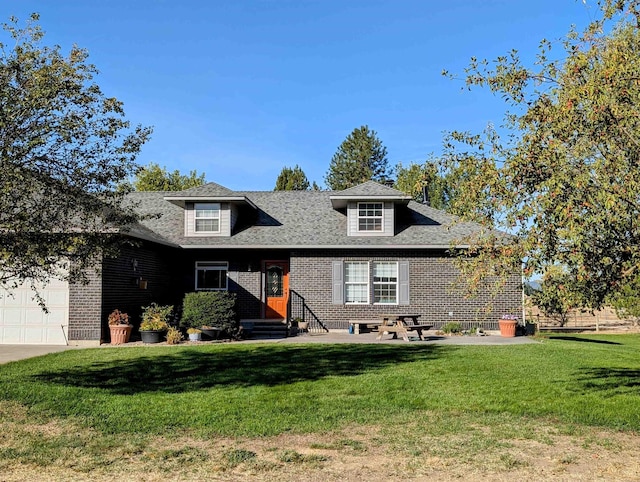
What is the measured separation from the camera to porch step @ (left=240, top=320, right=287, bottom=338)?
19922mm

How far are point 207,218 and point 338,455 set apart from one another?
16.7m

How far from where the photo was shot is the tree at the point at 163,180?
1850 inches

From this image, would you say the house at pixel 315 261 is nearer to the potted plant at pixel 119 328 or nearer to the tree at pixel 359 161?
the potted plant at pixel 119 328

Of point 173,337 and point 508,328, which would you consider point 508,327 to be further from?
point 173,337

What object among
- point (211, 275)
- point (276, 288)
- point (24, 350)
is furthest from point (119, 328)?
point (276, 288)

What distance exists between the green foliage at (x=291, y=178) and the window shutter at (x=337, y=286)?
31.9 m

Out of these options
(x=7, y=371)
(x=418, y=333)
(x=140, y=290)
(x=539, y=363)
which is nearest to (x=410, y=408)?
(x=539, y=363)

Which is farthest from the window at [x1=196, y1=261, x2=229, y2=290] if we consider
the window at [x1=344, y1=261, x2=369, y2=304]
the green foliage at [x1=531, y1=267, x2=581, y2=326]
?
the green foliage at [x1=531, y1=267, x2=581, y2=326]

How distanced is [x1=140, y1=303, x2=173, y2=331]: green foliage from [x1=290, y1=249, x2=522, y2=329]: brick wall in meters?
Result: 5.00

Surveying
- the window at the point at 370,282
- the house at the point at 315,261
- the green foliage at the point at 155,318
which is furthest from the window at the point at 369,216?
the green foliage at the point at 155,318

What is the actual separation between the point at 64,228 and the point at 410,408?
19.0 ft

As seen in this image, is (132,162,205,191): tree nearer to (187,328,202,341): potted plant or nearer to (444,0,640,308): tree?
(187,328,202,341): potted plant

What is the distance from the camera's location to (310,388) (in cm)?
1018

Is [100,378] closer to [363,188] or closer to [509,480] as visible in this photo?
[509,480]
